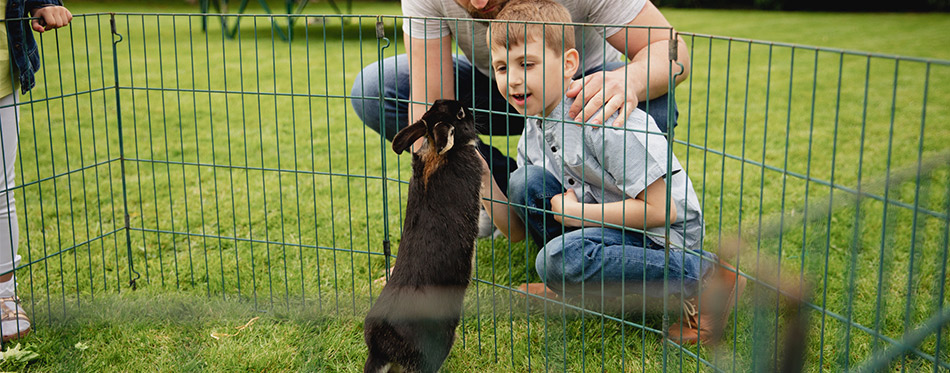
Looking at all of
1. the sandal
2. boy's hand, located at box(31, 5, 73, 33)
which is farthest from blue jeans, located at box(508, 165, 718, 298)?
the sandal

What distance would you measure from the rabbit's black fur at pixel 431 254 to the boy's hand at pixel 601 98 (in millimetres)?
360

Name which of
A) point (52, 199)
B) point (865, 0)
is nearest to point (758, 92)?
point (52, 199)

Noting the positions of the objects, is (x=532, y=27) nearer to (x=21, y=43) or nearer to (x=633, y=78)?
(x=633, y=78)

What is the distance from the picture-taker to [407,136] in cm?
215

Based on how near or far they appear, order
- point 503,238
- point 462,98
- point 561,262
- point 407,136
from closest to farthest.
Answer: point 407,136
point 561,262
point 462,98
point 503,238

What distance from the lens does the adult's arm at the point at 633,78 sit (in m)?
2.16

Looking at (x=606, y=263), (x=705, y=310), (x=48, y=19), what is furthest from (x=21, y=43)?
(x=705, y=310)

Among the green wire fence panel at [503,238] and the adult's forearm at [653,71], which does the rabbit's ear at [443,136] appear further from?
the adult's forearm at [653,71]

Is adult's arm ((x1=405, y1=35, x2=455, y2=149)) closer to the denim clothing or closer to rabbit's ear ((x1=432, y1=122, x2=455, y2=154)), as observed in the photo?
rabbit's ear ((x1=432, y1=122, x2=455, y2=154))

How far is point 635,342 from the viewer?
2613mm

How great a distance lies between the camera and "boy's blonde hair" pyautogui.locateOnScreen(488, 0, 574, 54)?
241 centimetres

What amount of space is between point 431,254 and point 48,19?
158 cm

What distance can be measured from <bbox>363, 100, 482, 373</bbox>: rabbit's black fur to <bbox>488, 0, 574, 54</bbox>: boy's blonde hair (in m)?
0.29

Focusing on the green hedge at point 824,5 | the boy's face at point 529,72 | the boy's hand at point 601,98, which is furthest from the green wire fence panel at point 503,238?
the green hedge at point 824,5
